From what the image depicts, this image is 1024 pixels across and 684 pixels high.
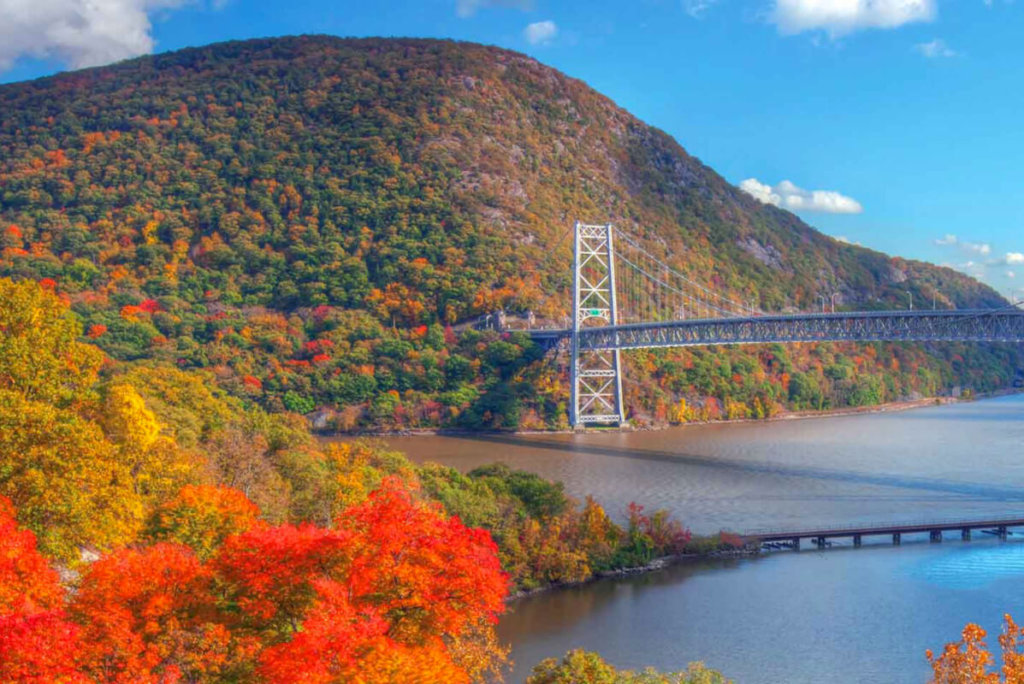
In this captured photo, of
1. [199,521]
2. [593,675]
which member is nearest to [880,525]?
[593,675]

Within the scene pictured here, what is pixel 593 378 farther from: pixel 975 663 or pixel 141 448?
pixel 975 663

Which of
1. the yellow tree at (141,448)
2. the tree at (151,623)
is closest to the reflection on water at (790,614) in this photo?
the tree at (151,623)

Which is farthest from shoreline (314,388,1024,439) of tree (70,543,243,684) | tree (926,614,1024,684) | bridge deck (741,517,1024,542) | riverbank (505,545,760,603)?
tree (926,614,1024,684)

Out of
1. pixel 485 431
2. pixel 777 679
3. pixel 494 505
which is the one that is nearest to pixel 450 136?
pixel 485 431

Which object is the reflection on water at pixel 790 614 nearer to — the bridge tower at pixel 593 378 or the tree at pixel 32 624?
the tree at pixel 32 624

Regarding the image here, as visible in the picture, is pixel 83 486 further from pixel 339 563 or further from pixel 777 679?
pixel 777 679

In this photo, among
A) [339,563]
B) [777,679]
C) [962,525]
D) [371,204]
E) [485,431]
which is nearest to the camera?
[339,563]

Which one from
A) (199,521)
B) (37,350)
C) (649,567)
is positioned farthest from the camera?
(649,567)
